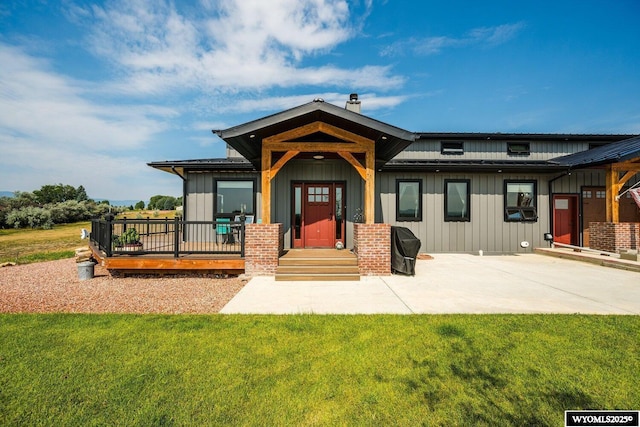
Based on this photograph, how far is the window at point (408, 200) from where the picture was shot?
1034 cm

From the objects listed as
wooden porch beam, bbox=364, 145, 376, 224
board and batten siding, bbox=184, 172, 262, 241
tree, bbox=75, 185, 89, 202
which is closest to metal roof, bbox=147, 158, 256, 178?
board and batten siding, bbox=184, 172, 262, 241

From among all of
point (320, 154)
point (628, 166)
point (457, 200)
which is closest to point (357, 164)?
point (320, 154)

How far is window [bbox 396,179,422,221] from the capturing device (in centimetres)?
1034

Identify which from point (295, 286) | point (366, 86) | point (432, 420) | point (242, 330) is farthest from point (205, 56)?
point (432, 420)

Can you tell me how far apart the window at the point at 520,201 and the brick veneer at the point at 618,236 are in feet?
6.40

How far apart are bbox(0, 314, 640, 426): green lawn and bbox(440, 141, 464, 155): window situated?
9.45m

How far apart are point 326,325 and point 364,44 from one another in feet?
44.2

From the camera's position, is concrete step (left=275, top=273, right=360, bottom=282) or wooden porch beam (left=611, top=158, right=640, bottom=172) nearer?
concrete step (left=275, top=273, right=360, bottom=282)

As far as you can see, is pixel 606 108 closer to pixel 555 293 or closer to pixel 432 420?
pixel 555 293

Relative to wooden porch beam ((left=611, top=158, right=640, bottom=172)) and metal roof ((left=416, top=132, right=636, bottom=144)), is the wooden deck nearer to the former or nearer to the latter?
metal roof ((left=416, top=132, right=636, bottom=144))

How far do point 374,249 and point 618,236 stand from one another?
29.5 feet

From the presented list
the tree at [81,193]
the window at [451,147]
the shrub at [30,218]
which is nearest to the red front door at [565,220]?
the window at [451,147]

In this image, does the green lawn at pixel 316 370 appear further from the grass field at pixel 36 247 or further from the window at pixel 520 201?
the grass field at pixel 36 247

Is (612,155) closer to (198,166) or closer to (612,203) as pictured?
(612,203)
